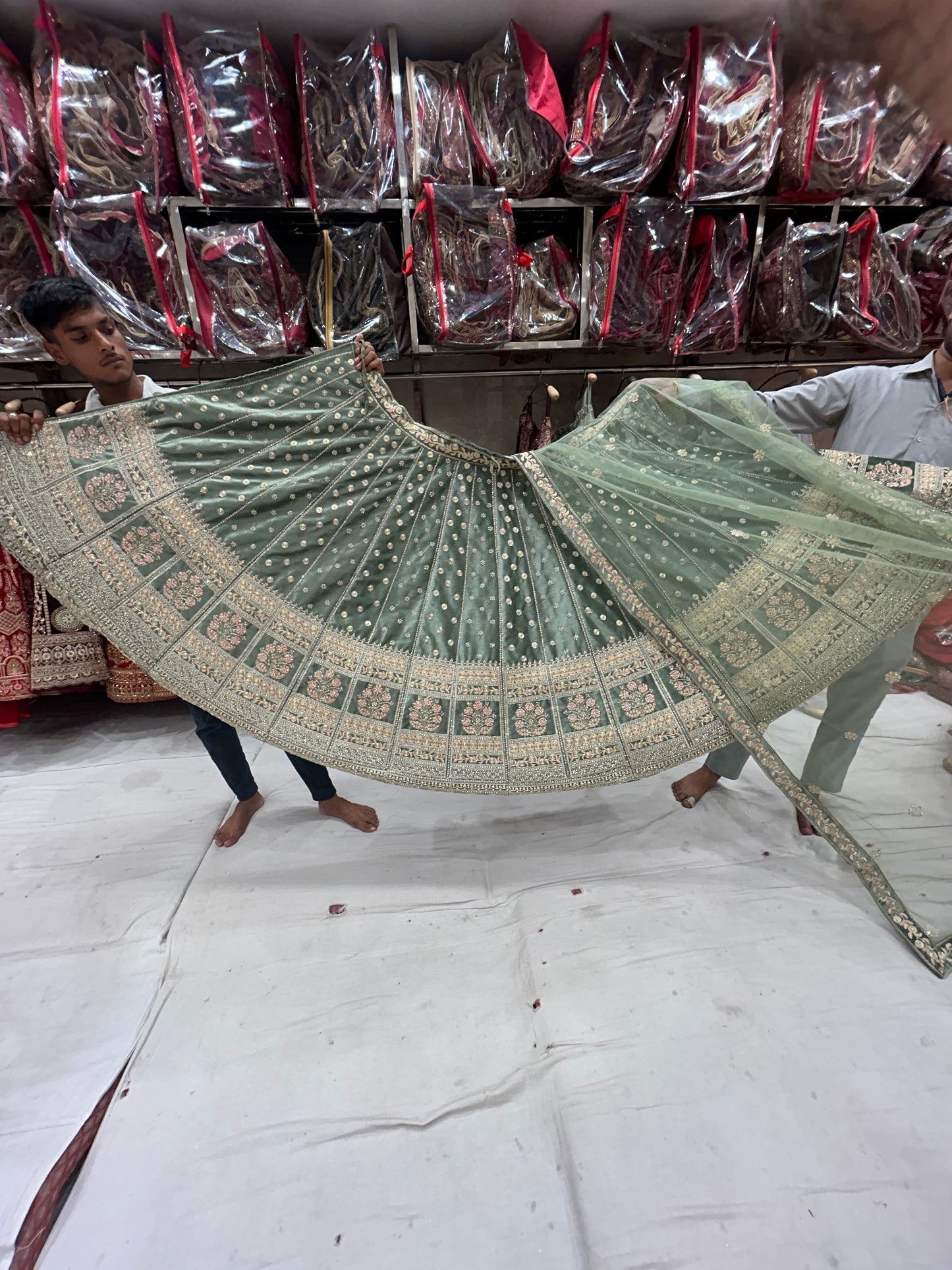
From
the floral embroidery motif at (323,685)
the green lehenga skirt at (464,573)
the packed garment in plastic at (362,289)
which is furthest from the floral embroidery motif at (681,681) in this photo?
the packed garment in plastic at (362,289)

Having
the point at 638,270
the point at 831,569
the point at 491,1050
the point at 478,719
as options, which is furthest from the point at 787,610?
the point at 638,270

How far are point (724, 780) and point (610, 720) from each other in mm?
648

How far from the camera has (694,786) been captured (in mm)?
1457

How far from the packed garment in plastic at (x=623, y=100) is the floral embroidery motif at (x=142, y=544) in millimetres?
1513

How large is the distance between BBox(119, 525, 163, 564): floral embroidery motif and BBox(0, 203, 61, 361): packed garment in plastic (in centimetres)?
95

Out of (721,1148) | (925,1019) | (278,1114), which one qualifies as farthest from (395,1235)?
(925,1019)

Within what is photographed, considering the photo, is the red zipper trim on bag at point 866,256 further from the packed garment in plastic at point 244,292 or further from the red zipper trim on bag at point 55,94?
the red zipper trim on bag at point 55,94

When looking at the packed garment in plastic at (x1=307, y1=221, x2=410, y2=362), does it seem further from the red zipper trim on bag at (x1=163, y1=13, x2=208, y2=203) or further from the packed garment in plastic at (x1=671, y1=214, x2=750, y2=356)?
the packed garment in plastic at (x1=671, y1=214, x2=750, y2=356)

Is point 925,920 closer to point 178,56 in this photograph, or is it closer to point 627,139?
point 627,139

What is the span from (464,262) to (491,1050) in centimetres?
191

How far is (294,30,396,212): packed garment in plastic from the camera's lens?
1431 mm

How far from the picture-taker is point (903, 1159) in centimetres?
78

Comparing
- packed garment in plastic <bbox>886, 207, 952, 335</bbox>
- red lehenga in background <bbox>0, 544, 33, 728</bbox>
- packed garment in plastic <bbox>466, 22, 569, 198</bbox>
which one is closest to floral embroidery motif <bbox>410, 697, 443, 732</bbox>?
red lehenga in background <bbox>0, 544, 33, 728</bbox>

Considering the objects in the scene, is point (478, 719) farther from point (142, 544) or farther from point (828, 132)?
point (828, 132)
